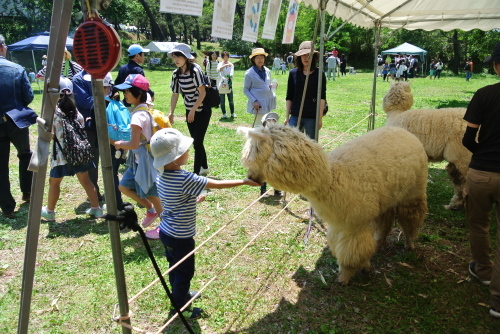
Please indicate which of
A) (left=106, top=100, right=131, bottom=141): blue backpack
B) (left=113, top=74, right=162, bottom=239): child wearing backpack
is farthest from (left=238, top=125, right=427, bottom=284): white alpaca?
(left=106, top=100, right=131, bottom=141): blue backpack

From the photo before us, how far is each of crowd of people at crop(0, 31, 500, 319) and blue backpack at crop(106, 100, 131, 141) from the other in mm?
151

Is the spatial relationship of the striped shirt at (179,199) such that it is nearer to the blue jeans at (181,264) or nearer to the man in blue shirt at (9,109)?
the blue jeans at (181,264)

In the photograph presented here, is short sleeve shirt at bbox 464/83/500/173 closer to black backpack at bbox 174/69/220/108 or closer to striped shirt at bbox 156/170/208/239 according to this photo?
striped shirt at bbox 156/170/208/239

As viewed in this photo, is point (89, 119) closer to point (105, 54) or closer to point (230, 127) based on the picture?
point (105, 54)

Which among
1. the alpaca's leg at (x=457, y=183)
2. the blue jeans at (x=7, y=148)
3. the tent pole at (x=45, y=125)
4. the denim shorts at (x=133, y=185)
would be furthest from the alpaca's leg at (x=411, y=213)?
the blue jeans at (x=7, y=148)

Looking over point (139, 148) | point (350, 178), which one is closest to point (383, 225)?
point (350, 178)

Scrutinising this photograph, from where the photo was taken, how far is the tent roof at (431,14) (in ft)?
→ 22.3

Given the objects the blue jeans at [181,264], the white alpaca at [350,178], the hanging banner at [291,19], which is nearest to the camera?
the white alpaca at [350,178]

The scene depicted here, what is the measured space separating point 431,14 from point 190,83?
17.4 ft

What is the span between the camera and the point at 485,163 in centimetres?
304

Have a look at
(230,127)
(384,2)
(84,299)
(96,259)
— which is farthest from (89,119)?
(230,127)

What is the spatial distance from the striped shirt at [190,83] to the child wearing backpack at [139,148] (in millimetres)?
1347

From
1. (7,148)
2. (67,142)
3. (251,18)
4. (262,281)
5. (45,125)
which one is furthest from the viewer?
(7,148)

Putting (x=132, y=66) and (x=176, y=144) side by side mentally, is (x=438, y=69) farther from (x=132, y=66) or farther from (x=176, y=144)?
(x=176, y=144)
